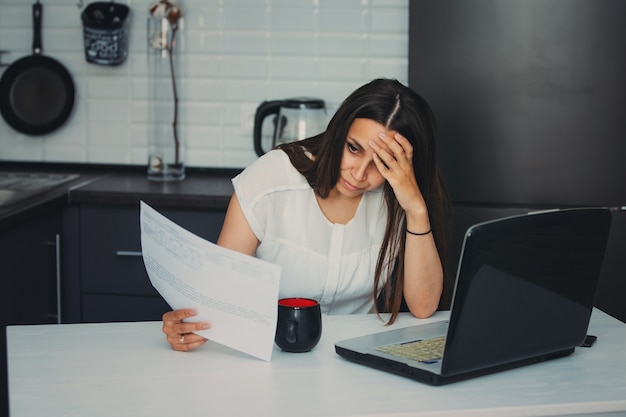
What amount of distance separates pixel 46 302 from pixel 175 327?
132 cm

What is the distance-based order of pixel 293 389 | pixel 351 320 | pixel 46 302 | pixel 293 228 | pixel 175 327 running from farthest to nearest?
pixel 46 302, pixel 293 228, pixel 351 320, pixel 175 327, pixel 293 389

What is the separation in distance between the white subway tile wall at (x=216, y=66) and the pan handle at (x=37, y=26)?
1.4 inches

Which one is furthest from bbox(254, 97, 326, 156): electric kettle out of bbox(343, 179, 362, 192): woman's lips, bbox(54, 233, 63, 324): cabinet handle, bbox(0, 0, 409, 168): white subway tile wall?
bbox(343, 179, 362, 192): woman's lips

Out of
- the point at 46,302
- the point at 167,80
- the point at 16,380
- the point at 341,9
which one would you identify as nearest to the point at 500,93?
the point at 341,9

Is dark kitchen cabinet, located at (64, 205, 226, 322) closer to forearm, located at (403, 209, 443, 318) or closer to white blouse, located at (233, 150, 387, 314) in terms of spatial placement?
white blouse, located at (233, 150, 387, 314)

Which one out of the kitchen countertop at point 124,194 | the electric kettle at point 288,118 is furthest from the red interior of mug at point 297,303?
the electric kettle at point 288,118

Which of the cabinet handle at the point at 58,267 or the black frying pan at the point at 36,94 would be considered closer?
the cabinet handle at the point at 58,267

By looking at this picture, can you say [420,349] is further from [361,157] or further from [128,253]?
[128,253]

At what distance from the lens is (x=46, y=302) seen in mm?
2715

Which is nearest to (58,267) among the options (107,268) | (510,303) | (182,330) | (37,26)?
(107,268)

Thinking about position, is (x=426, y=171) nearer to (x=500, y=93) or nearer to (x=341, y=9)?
(x=500, y=93)

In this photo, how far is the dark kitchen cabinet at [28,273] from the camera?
2.40 m

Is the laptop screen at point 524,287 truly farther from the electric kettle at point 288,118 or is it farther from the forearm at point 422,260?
the electric kettle at point 288,118

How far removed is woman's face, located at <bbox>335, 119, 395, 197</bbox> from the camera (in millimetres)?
1908
